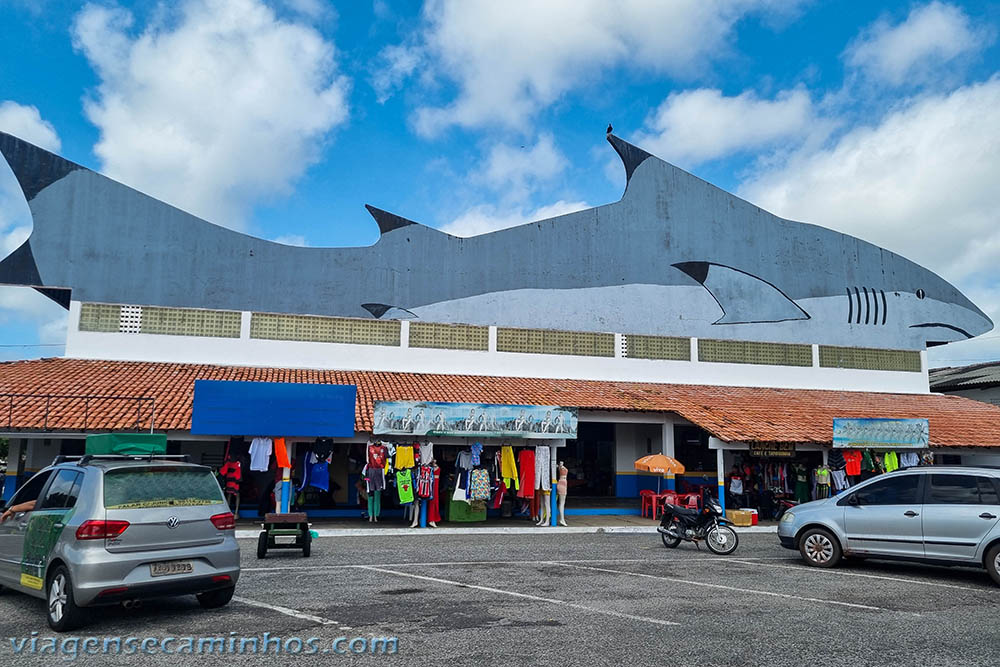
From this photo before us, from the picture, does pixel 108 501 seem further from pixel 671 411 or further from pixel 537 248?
pixel 537 248

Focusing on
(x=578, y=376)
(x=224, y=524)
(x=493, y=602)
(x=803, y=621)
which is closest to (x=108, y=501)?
(x=224, y=524)

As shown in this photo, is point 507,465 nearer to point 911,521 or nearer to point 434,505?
point 434,505

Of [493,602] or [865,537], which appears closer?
[493,602]

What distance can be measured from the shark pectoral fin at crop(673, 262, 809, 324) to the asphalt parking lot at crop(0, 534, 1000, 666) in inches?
533

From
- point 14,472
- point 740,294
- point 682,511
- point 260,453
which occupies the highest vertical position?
point 740,294

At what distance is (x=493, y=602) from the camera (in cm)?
815

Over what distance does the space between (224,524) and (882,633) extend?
630 centimetres

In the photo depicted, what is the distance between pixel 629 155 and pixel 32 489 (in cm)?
2017

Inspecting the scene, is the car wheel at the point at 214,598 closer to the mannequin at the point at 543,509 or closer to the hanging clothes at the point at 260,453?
the hanging clothes at the point at 260,453

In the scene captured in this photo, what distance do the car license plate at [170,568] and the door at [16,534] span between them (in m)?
1.69

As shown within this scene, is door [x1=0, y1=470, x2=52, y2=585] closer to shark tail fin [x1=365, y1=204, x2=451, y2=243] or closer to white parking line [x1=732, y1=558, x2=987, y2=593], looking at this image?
white parking line [x1=732, y1=558, x2=987, y2=593]

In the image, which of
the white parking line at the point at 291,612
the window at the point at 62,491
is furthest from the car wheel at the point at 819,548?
the window at the point at 62,491

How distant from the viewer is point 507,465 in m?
17.2

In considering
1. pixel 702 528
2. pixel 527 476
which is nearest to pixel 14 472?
pixel 527 476
